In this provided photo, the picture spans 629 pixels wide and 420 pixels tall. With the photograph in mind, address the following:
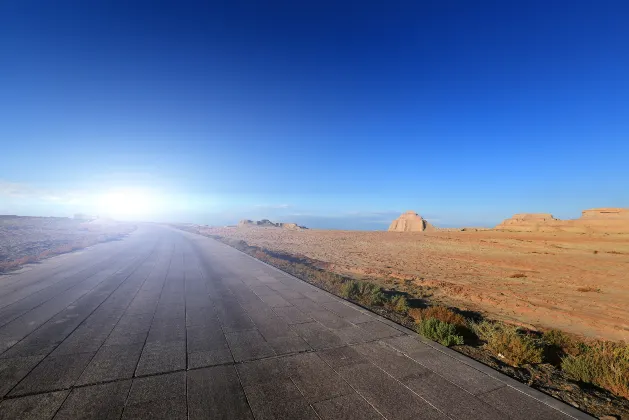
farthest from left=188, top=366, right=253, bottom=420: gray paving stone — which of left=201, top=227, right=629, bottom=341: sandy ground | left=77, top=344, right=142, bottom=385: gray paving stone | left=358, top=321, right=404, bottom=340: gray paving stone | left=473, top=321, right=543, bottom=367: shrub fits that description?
left=201, top=227, right=629, bottom=341: sandy ground

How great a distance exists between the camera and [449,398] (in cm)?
442

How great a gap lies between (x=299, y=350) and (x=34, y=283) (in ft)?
43.1

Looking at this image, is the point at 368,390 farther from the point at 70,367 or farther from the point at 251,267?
the point at 251,267

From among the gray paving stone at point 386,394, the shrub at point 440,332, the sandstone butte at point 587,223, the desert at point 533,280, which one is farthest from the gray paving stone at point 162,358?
the sandstone butte at point 587,223

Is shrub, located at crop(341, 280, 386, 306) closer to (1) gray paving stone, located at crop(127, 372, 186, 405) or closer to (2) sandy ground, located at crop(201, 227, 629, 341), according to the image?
(2) sandy ground, located at crop(201, 227, 629, 341)

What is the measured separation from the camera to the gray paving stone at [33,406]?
387 centimetres

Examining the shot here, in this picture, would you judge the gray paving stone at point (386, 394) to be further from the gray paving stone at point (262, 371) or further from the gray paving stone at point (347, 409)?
the gray paving stone at point (262, 371)

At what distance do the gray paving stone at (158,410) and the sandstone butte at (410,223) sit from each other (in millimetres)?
92051

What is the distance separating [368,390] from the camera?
4.64 m

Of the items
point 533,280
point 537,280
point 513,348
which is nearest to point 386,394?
point 513,348

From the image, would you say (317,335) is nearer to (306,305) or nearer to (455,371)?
(306,305)

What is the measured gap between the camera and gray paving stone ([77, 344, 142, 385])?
4863mm

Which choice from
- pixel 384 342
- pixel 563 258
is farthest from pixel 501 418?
pixel 563 258

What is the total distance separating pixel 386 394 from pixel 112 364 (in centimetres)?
528
